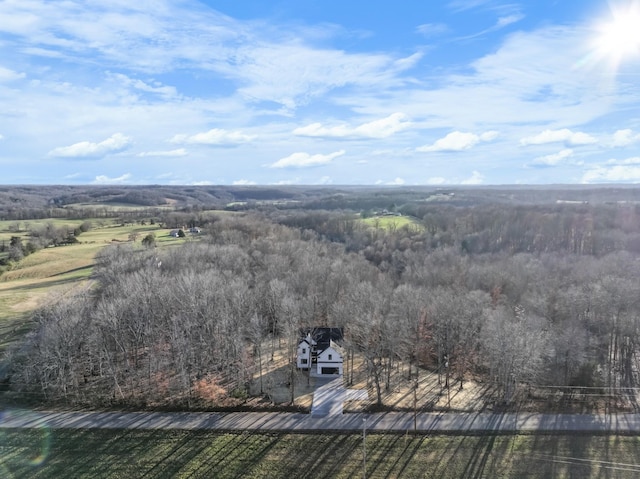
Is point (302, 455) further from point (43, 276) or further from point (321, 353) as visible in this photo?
point (43, 276)

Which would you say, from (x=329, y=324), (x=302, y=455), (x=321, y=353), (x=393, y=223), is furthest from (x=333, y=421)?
(x=393, y=223)

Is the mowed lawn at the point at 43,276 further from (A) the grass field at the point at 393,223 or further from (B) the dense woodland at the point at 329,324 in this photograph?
(A) the grass field at the point at 393,223

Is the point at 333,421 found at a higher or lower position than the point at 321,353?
lower

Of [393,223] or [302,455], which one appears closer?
[302,455]

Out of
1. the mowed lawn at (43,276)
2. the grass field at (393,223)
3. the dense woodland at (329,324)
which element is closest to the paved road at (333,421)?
the dense woodland at (329,324)

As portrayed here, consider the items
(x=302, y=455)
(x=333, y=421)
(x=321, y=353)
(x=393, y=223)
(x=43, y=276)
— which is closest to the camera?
(x=302, y=455)

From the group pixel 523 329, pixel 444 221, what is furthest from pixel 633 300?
pixel 444 221

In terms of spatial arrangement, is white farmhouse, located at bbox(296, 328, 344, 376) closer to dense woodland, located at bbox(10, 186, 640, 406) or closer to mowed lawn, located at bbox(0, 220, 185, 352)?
dense woodland, located at bbox(10, 186, 640, 406)
